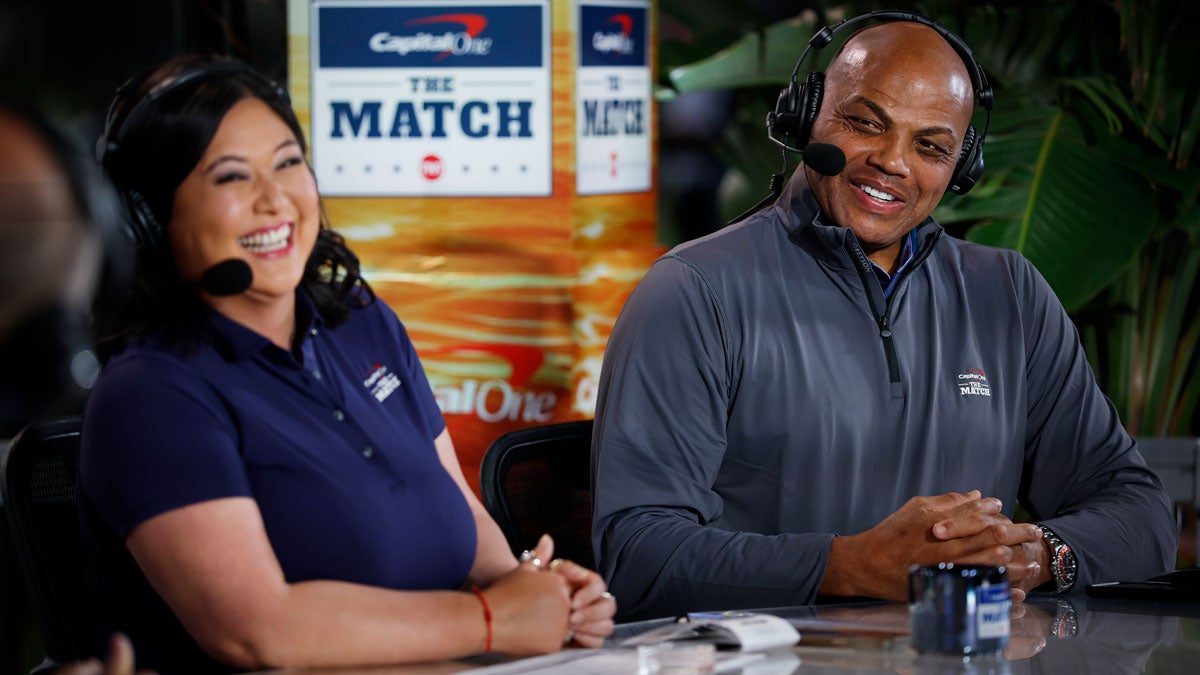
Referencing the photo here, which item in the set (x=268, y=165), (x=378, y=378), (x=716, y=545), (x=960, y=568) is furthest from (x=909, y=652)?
(x=268, y=165)

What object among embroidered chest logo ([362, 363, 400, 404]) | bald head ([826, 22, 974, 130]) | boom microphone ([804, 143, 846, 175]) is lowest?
embroidered chest logo ([362, 363, 400, 404])

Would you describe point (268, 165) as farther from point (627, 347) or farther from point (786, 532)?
point (786, 532)

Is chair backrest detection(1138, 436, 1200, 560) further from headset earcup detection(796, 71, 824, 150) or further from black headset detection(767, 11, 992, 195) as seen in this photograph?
headset earcup detection(796, 71, 824, 150)

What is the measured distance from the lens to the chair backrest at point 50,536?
1731 mm

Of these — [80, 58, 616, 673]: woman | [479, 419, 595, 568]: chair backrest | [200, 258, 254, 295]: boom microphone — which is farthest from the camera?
[479, 419, 595, 568]: chair backrest

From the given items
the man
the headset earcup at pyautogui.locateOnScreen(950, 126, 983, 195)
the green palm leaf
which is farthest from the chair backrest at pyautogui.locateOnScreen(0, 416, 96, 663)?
the green palm leaf

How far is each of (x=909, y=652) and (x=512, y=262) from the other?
1514 mm

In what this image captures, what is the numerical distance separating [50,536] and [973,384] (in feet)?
4.24

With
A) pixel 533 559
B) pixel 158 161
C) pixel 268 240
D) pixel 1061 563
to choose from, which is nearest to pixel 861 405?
pixel 1061 563

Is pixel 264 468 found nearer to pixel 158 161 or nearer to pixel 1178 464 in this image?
pixel 158 161

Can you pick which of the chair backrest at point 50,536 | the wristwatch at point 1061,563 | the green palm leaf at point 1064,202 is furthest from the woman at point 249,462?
the green palm leaf at point 1064,202

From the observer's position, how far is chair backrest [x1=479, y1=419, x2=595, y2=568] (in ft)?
6.54

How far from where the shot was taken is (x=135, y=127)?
4.90ft

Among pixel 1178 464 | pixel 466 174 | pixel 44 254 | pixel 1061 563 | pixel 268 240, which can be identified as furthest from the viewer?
pixel 44 254
